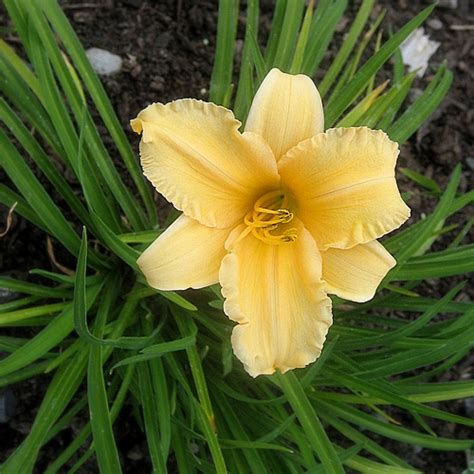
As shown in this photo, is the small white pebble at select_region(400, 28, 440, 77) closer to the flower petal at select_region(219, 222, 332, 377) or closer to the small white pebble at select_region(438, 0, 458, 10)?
the small white pebble at select_region(438, 0, 458, 10)

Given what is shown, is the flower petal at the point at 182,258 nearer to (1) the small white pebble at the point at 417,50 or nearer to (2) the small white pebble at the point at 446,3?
A: (1) the small white pebble at the point at 417,50

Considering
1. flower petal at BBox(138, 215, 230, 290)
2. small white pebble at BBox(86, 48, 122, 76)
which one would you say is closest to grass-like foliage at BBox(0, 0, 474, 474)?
flower petal at BBox(138, 215, 230, 290)

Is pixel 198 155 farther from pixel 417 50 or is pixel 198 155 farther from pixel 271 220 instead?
pixel 417 50

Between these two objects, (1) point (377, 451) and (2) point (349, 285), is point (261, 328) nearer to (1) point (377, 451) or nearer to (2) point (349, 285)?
(2) point (349, 285)

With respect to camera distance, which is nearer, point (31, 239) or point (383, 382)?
point (383, 382)

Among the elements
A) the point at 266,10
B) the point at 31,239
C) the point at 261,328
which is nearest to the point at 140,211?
the point at 31,239

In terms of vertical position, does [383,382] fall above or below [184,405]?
above
